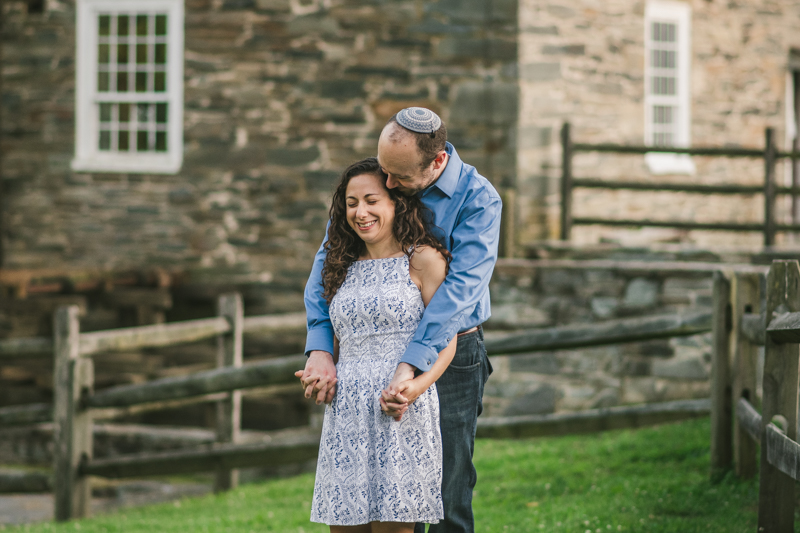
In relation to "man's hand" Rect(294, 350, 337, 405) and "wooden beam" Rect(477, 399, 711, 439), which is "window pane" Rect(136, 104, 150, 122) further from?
"man's hand" Rect(294, 350, 337, 405)

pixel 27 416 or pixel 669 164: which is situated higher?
pixel 669 164

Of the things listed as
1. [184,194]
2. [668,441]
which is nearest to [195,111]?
[184,194]

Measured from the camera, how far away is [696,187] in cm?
889

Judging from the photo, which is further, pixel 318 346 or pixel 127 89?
pixel 127 89

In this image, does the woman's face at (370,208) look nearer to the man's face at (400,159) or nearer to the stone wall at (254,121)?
the man's face at (400,159)

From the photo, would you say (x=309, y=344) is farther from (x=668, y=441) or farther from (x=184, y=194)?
(x=184, y=194)

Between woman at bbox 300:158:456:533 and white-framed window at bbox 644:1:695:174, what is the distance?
899 cm

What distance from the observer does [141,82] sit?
1060 cm

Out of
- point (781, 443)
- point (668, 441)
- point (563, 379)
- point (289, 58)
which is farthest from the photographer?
point (289, 58)

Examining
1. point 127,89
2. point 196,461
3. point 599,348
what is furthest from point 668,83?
point 196,461

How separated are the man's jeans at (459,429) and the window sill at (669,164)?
888cm

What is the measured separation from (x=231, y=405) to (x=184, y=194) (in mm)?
4528

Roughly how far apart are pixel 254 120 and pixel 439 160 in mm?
7584

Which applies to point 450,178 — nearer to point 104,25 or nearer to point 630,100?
point 630,100
